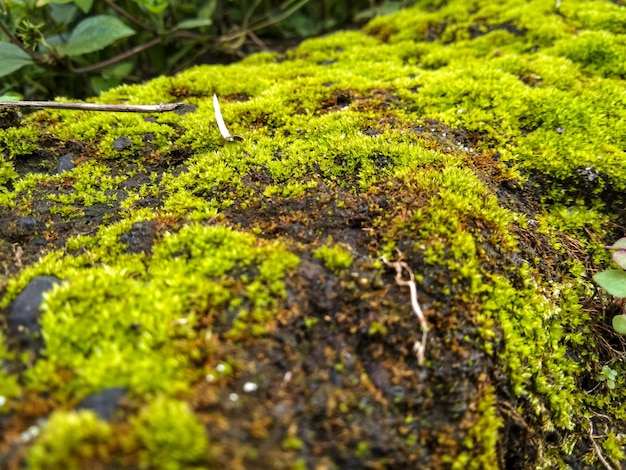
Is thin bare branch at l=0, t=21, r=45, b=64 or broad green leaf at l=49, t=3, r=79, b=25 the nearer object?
thin bare branch at l=0, t=21, r=45, b=64

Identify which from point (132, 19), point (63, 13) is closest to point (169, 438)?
point (132, 19)

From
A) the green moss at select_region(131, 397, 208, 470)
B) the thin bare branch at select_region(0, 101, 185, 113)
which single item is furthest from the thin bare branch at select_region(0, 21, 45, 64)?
the green moss at select_region(131, 397, 208, 470)

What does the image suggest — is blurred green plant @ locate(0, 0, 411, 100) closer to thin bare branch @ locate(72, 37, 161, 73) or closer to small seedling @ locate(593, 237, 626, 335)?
thin bare branch @ locate(72, 37, 161, 73)

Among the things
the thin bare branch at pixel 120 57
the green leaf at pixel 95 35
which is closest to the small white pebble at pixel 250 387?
the green leaf at pixel 95 35

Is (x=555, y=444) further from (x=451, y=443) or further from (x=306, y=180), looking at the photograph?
(x=306, y=180)

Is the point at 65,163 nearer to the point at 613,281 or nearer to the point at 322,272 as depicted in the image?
the point at 322,272

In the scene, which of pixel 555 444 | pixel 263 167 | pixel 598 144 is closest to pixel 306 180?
pixel 263 167
